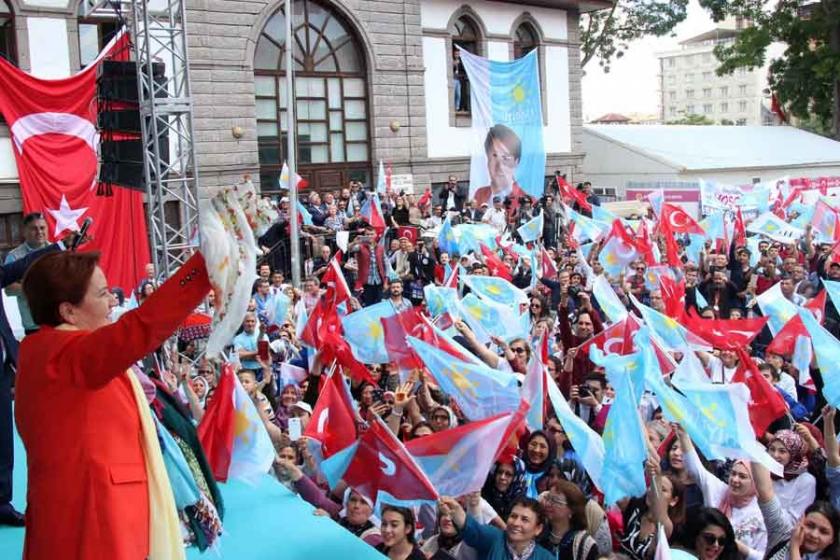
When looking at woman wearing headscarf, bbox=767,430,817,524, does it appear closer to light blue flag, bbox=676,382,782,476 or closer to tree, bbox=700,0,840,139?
light blue flag, bbox=676,382,782,476

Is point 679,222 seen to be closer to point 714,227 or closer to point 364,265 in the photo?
point 714,227

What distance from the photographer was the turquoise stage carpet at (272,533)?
3.93m

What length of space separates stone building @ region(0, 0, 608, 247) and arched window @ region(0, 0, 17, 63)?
0.08 feet

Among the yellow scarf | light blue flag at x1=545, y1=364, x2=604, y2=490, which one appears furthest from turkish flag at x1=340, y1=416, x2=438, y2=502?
the yellow scarf

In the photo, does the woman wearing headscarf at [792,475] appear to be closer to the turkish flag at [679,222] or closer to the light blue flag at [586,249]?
the light blue flag at [586,249]

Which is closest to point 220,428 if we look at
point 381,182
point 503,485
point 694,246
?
point 503,485

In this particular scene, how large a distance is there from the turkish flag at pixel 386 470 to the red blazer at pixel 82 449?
2.31 meters

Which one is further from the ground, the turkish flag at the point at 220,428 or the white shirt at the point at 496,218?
the white shirt at the point at 496,218

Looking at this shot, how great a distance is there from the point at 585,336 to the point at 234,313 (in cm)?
683

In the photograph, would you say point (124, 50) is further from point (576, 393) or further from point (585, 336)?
point (576, 393)

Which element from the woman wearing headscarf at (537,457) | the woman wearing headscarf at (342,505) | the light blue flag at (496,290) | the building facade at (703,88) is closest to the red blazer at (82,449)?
the woman wearing headscarf at (342,505)

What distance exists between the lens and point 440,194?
2300 centimetres

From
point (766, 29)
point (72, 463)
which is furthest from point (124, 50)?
point (766, 29)

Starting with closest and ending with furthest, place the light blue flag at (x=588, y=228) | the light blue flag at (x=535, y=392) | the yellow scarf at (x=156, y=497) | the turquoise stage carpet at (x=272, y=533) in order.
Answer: the yellow scarf at (x=156, y=497) < the turquoise stage carpet at (x=272, y=533) < the light blue flag at (x=535, y=392) < the light blue flag at (x=588, y=228)
